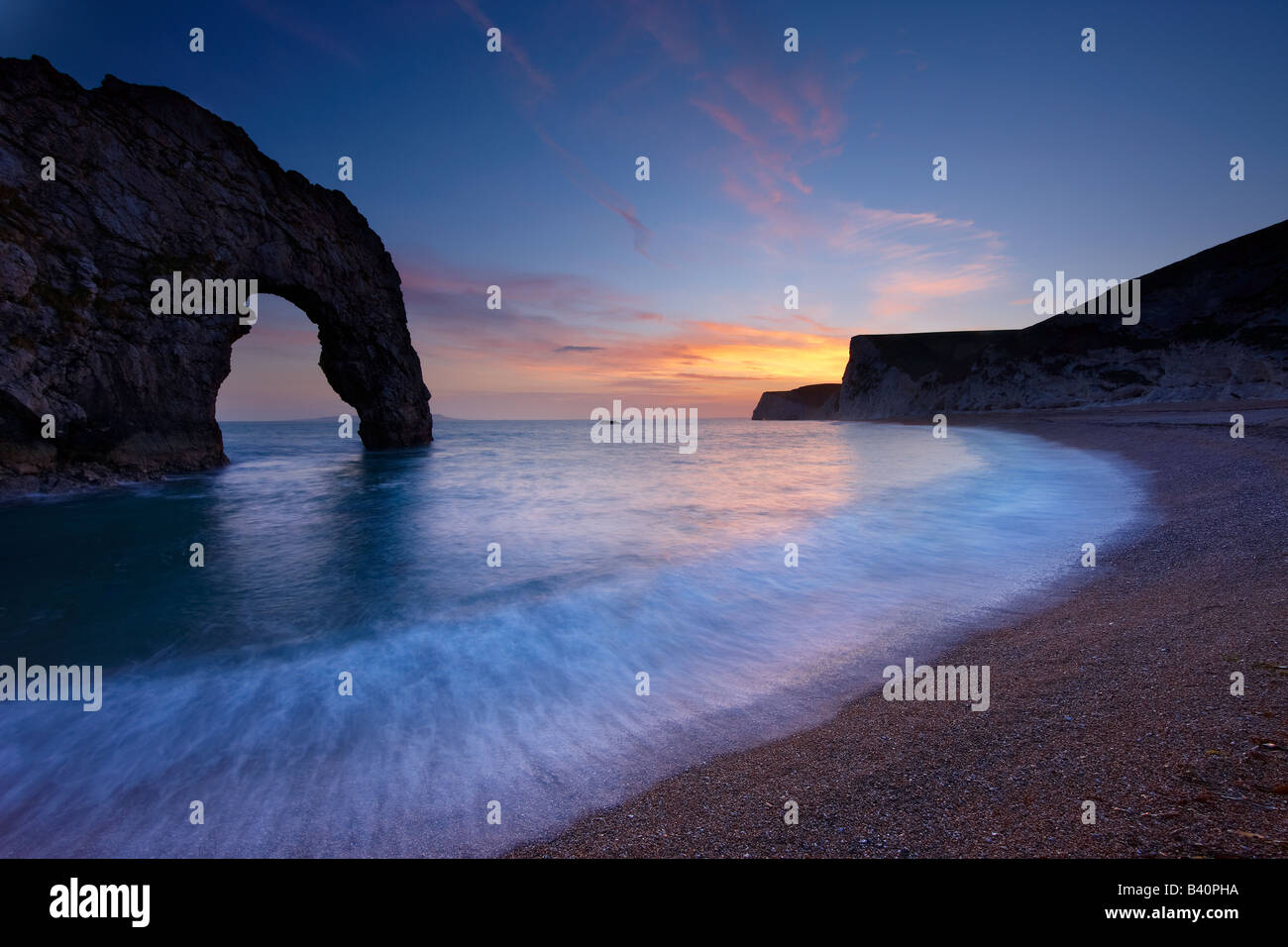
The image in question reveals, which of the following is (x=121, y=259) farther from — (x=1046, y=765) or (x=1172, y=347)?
(x=1172, y=347)

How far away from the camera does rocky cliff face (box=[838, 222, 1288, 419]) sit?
3575 centimetres

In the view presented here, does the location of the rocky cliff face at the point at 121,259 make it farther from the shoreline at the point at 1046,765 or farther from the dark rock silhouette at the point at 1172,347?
the dark rock silhouette at the point at 1172,347

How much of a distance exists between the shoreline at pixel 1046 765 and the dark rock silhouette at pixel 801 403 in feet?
370

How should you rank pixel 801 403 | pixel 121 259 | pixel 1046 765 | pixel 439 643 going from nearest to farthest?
pixel 1046 765, pixel 439 643, pixel 121 259, pixel 801 403

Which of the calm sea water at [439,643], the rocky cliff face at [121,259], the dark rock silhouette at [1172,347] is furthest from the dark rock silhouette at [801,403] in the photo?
the calm sea water at [439,643]

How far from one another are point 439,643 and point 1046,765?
17.5 feet

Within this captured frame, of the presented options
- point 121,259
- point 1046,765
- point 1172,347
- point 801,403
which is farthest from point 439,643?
point 801,403

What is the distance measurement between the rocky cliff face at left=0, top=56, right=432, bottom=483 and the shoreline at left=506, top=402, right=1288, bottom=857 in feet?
64.7

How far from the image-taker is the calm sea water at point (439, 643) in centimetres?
302

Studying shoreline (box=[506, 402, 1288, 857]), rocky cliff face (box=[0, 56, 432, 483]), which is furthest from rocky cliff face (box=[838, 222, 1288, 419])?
rocky cliff face (box=[0, 56, 432, 483])

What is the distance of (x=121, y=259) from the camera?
51.2 feet

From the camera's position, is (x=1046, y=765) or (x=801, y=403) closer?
(x=1046, y=765)

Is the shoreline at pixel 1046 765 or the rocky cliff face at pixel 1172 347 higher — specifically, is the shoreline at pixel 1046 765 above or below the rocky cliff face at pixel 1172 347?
below
